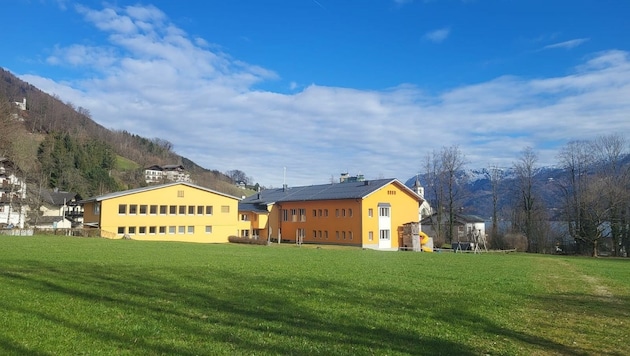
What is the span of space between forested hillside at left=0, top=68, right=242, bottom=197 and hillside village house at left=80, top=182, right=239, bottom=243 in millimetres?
11626

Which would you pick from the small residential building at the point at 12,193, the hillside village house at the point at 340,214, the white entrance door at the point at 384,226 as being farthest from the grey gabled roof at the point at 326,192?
the small residential building at the point at 12,193

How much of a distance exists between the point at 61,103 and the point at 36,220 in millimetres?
85336

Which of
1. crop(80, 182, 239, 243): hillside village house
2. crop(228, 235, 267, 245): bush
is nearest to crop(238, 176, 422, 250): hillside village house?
crop(228, 235, 267, 245): bush

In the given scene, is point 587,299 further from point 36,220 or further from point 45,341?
point 36,220

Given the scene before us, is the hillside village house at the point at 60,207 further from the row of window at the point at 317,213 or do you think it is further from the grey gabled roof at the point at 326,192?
the row of window at the point at 317,213

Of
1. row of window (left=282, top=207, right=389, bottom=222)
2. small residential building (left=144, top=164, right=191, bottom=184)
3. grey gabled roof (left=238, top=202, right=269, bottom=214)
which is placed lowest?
row of window (left=282, top=207, right=389, bottom=222)

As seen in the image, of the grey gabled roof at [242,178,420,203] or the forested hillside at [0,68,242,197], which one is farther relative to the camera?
the forested hillside at [0,68,242,197]

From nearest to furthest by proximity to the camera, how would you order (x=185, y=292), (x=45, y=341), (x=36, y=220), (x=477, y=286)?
(x=45, y=341) → (x=185, y=292) → (x=477, y=286) → (x=36, y=220)

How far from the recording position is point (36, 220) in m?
72.9

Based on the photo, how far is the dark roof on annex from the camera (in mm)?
61203

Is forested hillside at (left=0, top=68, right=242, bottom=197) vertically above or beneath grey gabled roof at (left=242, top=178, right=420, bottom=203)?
above

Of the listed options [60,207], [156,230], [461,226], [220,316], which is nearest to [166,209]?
[156,230]

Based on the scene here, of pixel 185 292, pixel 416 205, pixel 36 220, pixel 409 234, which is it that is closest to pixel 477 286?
pixel 185 292

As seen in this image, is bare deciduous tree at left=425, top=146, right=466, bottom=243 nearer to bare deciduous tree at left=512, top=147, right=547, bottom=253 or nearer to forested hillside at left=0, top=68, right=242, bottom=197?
bare deciduous tree at left=512, top=147, right=547, bottom=253
